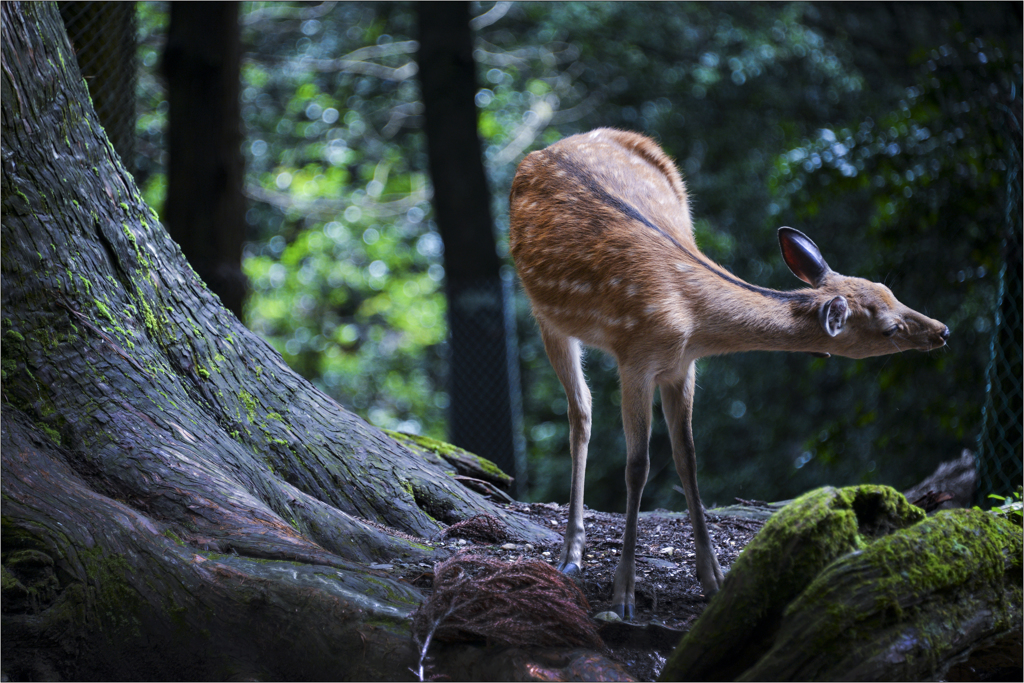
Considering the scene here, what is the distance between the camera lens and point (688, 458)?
11.9 feet

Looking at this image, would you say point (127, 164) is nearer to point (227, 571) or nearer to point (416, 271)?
point (227, 571)

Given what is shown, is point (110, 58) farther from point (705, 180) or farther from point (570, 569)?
point (705, 180)

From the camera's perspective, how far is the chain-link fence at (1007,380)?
4.86m

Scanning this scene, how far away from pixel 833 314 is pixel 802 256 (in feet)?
1.24

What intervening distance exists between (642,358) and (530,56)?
918 cm

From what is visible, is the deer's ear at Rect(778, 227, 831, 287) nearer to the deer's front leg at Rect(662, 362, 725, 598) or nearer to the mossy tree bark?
the deer's front leg at Rect(662, 362, 725, 598)

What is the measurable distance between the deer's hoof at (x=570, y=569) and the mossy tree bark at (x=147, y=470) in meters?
0.55

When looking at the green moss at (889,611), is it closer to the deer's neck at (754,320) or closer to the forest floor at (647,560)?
the forest floor at (647,560)

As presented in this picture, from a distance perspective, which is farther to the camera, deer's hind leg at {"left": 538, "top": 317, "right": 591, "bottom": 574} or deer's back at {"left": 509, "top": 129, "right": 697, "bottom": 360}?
deer's hind leg at {"left": 538, "top": 317, "right": 591, "bottom": 574}

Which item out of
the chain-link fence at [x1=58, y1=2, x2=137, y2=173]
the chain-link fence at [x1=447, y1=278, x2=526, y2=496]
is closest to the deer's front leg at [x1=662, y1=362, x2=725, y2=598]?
the chain-link fence at [x1=58, y1=2, x2=137, y2=173]

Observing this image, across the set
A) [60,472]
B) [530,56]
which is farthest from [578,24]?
[60,472]

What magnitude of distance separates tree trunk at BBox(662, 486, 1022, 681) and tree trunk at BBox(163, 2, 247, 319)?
5060 millimetres

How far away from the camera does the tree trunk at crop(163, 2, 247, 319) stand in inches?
252

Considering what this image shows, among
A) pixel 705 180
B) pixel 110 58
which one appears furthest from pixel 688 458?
pixel 705 180
